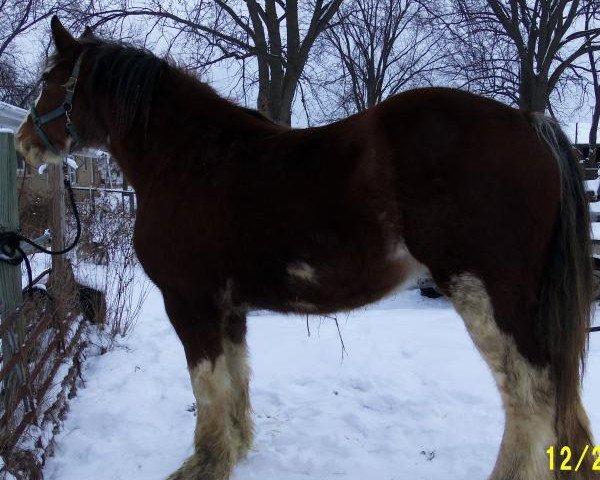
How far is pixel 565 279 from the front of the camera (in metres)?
2.12

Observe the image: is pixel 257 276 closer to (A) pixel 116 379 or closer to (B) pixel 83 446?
(B) pixel 83 446

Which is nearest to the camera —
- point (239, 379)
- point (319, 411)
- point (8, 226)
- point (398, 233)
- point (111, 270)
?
point (398, 233)

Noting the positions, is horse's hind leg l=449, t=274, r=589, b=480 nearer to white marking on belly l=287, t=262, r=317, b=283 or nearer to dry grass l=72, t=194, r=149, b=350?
white marking on belly l=287, t=262, r=317, b=283

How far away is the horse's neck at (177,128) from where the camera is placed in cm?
261

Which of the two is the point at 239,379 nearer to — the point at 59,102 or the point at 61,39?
the point at 59,102

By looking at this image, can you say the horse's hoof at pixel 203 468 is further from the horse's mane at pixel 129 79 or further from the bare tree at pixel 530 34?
the bare tree at pixel 530 34

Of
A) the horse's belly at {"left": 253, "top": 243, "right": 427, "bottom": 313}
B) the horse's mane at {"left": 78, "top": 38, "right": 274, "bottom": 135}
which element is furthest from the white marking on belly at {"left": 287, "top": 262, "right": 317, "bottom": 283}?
the horse's mane at {"left": 78, "top": 38, "right": 274, "bottom": 135}

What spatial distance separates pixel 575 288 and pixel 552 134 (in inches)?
25.8

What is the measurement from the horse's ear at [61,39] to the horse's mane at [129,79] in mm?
124

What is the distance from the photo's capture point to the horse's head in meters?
2.81

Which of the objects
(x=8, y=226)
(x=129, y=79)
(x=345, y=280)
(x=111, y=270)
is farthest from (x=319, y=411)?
(x=111, y=270)

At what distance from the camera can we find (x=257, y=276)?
7.70 ft

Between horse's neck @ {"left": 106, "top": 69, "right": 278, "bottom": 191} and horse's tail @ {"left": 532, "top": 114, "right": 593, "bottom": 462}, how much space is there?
1.38 m
